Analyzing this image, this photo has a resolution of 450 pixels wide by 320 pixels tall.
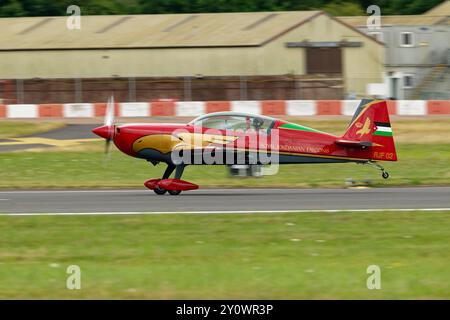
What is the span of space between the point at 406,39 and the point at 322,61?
7545 mm

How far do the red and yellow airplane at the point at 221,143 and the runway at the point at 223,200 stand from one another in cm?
78

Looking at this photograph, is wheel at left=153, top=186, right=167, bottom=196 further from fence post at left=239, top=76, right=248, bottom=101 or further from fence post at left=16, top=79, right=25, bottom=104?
fence post at left=16, top=79, right=25, bottom=104

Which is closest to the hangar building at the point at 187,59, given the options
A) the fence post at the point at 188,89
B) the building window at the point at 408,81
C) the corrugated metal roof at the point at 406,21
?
the fence post at the point at 188,89

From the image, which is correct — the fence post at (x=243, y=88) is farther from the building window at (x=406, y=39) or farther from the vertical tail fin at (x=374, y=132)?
the vertical tail fin at (x=374, y=132)

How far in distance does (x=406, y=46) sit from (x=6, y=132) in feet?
105

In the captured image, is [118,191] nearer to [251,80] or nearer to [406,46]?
[251,80]

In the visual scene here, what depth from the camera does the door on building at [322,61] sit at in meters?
58.0

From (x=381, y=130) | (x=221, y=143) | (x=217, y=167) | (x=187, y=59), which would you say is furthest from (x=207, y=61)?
(x=221, y=143)

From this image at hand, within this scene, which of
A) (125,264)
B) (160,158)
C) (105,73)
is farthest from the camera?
(105,73)

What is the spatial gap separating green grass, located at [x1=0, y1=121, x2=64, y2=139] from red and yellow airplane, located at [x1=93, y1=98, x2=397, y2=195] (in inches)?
702

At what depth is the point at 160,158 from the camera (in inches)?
829

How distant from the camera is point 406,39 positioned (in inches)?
2456

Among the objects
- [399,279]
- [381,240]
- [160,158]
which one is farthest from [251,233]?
[160,158]

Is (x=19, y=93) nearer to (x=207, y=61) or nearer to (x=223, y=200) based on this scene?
(x=207, y=61)
